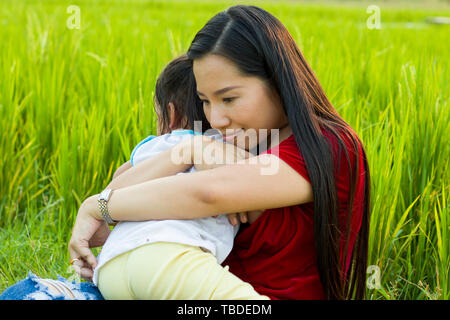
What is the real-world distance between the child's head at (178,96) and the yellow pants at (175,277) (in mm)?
413

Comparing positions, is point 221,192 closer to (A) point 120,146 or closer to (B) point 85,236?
(B) point 85,236

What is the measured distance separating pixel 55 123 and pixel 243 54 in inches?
50.0

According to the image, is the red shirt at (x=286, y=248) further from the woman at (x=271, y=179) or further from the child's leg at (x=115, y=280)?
the child's leg at (x=115, y=280)

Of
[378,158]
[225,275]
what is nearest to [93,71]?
[378,158]

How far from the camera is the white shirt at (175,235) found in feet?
3.17

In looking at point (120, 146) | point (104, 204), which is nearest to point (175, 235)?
point (104, 204)

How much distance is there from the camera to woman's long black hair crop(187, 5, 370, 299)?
1.04 metres

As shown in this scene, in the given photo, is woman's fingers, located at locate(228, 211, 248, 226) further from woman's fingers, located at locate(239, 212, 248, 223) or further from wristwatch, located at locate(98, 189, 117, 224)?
wristwatch, located at locate(98, 189, 117, 224)

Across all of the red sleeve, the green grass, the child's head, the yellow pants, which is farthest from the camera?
the green grass

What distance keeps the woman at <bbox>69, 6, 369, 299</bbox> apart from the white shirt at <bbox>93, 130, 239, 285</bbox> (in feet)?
0.06

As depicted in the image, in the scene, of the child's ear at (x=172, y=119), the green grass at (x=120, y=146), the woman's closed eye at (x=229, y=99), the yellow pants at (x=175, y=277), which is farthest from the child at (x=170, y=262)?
the green grass at (x=120, y=146)

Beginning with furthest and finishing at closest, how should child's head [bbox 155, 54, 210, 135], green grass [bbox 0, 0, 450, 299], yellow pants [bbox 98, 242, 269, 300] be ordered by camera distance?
green grass [bbox 0, 0, 450, 299], child's head [bbox 155, 54, 210, 135], yellow pants [bbox 98, 242, 269, 300]

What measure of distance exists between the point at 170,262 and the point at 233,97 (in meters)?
0.33

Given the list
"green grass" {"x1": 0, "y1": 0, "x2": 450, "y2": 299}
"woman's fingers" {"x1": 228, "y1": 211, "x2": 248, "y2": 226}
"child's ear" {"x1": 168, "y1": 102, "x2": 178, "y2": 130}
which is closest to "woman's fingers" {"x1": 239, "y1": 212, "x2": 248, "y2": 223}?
"woman's fingers" {"x1": 228, "y1": 211, "x2": 248, "y2": 226}
